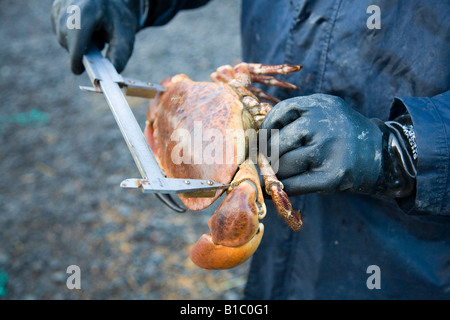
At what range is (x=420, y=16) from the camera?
123cm

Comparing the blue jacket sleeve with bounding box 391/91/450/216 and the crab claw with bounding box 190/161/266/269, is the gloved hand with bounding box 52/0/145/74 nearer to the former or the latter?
the crab claw with bounding box 190/161/266/269

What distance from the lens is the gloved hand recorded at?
1634mm

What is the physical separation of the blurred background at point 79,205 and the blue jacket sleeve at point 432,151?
171 cm

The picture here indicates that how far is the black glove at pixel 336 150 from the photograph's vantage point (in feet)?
3.79

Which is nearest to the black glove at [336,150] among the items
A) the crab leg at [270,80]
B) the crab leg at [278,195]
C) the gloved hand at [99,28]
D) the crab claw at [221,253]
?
the crab leg at [278,195]

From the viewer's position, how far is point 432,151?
113cm

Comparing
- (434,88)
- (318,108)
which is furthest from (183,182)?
(434,88)

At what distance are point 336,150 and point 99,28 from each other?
123cm

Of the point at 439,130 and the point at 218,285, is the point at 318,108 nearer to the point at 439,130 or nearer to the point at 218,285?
the point at 439,130

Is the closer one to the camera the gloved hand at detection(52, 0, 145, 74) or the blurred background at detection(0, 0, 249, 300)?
the gloved hand at detection(52, 0, 145, 74)

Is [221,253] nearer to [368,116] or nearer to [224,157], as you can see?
[224,157]

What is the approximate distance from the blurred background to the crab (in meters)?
1.41

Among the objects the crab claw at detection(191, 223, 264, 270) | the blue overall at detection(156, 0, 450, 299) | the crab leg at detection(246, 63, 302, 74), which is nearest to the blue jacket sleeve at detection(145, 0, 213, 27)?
the blue overall at detection(156, 0, 450, 299)

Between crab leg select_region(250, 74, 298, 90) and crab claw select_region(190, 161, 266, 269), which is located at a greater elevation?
crab leg select_region(250, 74, 298, 90)
